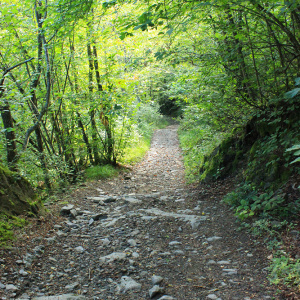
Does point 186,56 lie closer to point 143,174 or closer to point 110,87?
point 110,87

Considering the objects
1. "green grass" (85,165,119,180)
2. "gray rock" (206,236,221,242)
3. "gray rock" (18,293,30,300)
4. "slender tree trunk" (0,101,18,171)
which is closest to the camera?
"gray rock" (18,293,30,300)

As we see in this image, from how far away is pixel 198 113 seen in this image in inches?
303

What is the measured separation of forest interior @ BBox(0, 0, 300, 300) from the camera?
126 inches

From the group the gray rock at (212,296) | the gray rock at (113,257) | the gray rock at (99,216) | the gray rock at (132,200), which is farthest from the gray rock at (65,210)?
the gray rock at (212,296)

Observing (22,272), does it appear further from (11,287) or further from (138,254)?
Result: (138,254)

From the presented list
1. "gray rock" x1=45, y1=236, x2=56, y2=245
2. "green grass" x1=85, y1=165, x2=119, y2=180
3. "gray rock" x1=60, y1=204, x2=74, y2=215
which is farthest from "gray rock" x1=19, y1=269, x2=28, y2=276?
"green grass" x1=85, y1=165, x2=119, y2=180

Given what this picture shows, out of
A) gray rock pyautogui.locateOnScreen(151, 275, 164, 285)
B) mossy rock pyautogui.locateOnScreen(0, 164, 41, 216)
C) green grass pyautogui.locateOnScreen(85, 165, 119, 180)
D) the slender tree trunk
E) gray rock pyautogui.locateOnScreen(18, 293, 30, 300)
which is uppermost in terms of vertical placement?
the slender tree trunk

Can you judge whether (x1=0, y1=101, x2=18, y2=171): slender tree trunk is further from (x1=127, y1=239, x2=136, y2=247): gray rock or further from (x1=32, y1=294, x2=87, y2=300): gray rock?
(x1=32, y1=294, x2=87, y2=300): gray rock

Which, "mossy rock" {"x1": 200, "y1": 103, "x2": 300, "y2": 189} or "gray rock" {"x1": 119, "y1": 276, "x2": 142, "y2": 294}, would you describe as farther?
"mossy rock" {"x1": 200, "y1": 103, "x2": 300, "y2": 189}

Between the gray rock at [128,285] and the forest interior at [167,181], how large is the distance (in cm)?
1

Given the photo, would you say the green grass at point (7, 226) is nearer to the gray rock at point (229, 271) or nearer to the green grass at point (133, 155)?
the gray rock at point (229, 271)

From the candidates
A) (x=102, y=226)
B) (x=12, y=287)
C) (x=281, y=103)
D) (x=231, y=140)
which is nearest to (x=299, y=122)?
(x=281, y=103)

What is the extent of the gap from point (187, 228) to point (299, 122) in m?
2.77

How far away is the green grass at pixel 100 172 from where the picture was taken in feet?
29.4
